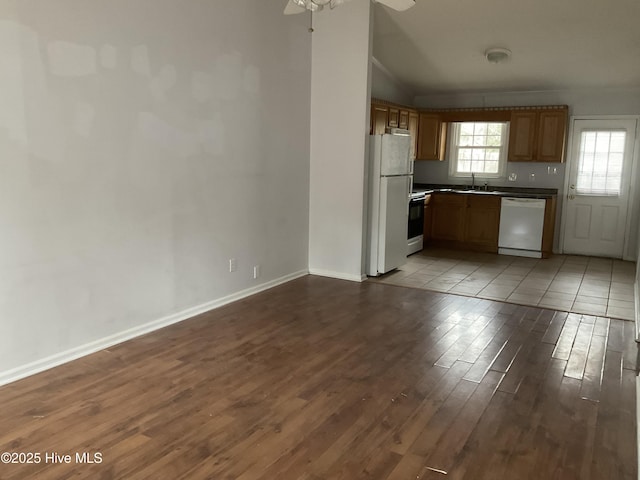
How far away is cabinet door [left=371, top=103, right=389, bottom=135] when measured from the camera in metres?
6.62

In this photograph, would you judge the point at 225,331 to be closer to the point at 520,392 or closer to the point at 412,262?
the point at 520,392

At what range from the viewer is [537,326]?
4281 millimetres

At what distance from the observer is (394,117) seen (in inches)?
284

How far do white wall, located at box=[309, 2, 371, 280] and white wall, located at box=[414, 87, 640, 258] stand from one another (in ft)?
11.4

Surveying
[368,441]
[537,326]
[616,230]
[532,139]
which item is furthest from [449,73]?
[368,441]

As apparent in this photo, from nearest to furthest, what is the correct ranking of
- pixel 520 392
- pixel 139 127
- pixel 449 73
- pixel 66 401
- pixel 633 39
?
pixel 66 401 < pixel 520 392 < pixel 139 127 < pixel 633 39 < pixel 449 73

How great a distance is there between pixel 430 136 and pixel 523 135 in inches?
55.5

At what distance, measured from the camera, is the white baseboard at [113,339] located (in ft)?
10.2

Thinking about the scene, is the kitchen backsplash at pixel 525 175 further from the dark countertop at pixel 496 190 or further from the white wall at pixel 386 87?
the white wall at pixel 386 87

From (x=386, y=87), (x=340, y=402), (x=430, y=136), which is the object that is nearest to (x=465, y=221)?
(x=430, y=136)

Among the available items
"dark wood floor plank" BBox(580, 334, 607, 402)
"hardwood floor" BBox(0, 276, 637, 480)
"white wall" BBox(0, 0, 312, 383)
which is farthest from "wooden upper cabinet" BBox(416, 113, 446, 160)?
"dark wood floor plank" BBox(580, 334, 607, 402)

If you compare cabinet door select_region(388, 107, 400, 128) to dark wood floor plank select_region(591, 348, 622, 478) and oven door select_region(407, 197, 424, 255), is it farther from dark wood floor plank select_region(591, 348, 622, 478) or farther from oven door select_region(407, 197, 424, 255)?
dark wood floor plank select_region(591, 348, 622, 478)

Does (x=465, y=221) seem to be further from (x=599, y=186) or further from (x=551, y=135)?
(x=599, y=186)

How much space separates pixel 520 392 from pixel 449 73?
5.46 metres
